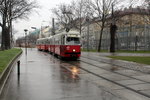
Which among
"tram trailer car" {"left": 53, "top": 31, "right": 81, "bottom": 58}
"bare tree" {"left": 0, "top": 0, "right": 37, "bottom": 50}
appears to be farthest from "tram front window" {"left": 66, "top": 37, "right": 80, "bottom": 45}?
"bare tree" {"left": 0, "top": 0, "right": 37, "bottom": 50}

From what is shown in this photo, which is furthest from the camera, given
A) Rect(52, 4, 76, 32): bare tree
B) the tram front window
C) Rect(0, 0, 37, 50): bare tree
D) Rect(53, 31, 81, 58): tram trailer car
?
Rect(52, 4, 76, 32): bare tree

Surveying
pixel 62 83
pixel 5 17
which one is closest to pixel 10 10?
pixel 5 17

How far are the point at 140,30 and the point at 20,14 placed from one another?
24.0 meters

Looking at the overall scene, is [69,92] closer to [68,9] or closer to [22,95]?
[22,95]

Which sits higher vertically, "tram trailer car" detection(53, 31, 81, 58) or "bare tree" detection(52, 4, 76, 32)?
"bare tree" detection(52, 4, 76, 32)

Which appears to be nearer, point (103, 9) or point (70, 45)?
point (70, 45)

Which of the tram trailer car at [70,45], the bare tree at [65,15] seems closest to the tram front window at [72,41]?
the tram trailer car at [70,45]

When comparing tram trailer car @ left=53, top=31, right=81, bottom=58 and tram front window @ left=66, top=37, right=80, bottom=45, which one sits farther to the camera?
tram front window @ left=66, top=37, right=80, bottom=45

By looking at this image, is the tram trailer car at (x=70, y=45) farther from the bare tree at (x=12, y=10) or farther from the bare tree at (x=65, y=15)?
the bare tree at (x=65, y=15)

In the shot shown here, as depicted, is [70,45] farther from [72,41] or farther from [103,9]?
[103,9]

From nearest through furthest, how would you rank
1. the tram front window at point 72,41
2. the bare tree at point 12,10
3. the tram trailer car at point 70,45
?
the tram trailer car at point 70,45, the tram front window at point 72,41, the bare tree at point 12,10

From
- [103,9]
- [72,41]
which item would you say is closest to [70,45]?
[72,41]

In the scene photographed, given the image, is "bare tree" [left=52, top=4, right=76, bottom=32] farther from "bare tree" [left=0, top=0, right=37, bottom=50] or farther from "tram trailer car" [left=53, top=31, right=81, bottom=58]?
"tram trailer car" [left=53, top=31, right=81, bottom=58]

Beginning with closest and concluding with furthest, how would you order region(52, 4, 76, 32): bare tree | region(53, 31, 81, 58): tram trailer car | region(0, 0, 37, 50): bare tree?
region(53, 31, 81, 58): tram trailer car < region(0, 0, 37, 50): bare tree < region(52, 4, 76, 32): bare tree
